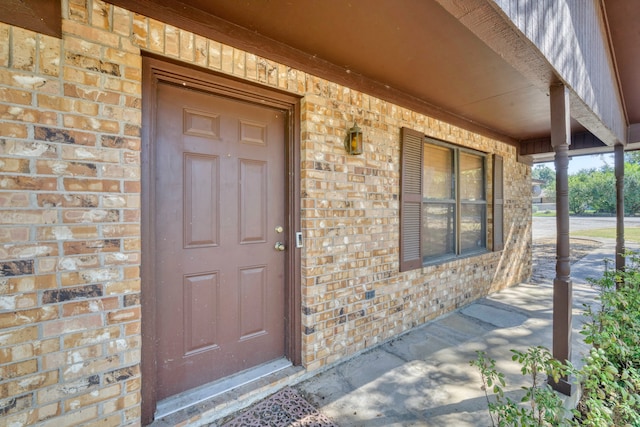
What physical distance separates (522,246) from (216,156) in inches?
207

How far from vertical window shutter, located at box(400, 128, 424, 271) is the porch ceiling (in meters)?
0.39

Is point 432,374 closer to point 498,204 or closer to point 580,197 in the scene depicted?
point 498,204

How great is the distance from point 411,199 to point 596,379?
1.96m

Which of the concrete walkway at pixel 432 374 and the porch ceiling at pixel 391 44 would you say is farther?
the concrete walkway at pixel 432 374

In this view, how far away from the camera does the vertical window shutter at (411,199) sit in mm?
2922

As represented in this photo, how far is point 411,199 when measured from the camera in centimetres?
308

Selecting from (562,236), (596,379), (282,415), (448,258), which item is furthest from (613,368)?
(448,258)

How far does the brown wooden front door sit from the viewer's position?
5.81 feet

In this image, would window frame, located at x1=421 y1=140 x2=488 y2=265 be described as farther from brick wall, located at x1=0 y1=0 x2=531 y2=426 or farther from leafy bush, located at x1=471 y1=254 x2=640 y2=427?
brick wall, located at x1=0 y1=0 x2=531 y2=426

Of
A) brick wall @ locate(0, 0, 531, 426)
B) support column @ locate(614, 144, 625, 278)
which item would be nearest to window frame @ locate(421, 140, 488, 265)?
support column @ locate(614, 144, 625, 278)

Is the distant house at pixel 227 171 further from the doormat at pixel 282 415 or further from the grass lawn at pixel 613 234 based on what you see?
the grass lawn at pixel 613 234

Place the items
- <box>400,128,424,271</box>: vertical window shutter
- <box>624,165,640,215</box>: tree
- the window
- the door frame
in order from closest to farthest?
the door frame, <box>400,128,424,271</box>: vertical window shutter, the window, <box>624,165,640,215</box>: tree

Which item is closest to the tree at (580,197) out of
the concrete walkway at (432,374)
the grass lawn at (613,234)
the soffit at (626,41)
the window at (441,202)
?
the grass lawn at (613,234)

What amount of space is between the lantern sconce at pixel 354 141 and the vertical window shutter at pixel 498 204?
2948 mm
